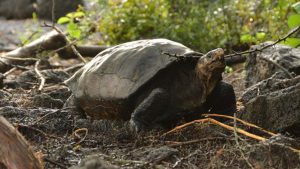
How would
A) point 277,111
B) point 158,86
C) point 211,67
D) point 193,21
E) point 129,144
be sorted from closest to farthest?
point 277,111, point 129,144, point 211,67, point 158,86, point 193,21

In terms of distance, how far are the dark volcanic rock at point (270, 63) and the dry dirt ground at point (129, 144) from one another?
1.20 meters

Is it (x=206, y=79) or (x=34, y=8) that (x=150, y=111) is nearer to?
(x=206, y=79)

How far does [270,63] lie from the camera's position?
512 cm

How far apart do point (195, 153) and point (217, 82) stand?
1.00 metres

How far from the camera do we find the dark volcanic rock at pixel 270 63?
16.0ft

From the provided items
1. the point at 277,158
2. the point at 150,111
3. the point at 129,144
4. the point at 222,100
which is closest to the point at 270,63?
the point at 222,100

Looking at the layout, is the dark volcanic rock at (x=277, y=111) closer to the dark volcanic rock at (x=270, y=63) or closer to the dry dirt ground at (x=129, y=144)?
the dry dirt ground at (x=129, y=144)

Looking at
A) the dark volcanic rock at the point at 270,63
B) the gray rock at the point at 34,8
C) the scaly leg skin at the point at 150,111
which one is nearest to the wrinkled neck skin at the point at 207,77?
the scaly leg skin at the point at 150,111

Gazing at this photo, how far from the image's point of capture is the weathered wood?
2809 mm

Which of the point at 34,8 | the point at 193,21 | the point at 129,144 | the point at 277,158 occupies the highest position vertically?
the point at 277,158

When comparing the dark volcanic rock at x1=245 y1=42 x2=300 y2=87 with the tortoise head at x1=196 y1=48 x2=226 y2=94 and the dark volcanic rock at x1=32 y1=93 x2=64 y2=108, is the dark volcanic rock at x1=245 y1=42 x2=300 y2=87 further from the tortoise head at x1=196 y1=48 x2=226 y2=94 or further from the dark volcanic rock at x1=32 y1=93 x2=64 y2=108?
the dark volcanic rock at x1=32 y1=93 x2=64 y2=108

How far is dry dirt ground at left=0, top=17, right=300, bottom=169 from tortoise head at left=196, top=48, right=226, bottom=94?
0.31 metres

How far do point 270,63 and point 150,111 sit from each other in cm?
161

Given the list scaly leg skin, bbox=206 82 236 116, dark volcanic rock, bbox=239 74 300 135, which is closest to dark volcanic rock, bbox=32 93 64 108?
scaly leg skin, bbox=206 82 236 116
